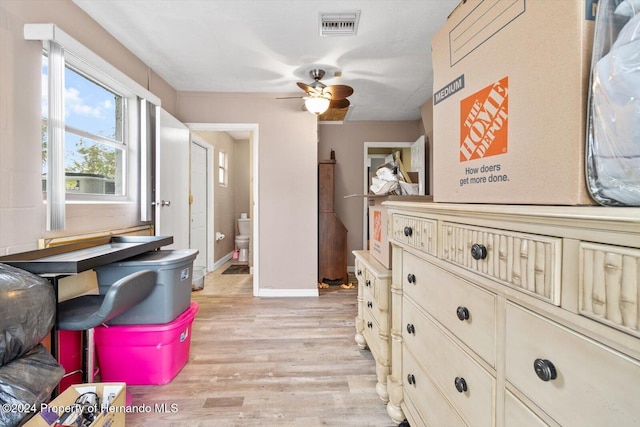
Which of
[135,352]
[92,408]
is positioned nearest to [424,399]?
[92,408]

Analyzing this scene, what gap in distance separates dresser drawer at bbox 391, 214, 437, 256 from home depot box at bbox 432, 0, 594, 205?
5.1 inches

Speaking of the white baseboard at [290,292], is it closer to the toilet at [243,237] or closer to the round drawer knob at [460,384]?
the toilet at [243,237]

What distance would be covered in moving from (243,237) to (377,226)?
376 centimetres

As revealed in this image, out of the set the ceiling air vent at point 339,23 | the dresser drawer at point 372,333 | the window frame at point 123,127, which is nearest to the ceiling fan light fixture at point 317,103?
the ceiling air vent at point 339,23

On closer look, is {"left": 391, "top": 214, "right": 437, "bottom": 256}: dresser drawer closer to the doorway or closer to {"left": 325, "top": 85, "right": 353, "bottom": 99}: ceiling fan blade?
{"left": 325, "top": 85, "right": 353, "bottom": 99}: ceiling fan blade

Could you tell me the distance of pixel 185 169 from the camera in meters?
3.29

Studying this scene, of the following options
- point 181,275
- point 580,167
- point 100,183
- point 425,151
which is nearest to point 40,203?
point 100,183

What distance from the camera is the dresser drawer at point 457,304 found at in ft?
2.48

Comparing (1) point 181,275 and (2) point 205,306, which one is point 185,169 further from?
(1) point 181,275

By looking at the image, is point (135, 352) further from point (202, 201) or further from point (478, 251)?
point (202, 201)

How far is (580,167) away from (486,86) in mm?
383

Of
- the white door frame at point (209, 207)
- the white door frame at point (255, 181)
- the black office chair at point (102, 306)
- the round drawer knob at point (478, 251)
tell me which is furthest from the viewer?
the white door frame at point (209, 207)

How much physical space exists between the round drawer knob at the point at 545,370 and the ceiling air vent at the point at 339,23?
2286 millimetres

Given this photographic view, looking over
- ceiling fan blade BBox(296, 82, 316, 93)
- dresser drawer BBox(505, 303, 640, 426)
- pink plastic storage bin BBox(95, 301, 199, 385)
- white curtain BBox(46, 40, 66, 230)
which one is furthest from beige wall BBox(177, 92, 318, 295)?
dresser drawer BBox(505, 303, 640, 426)
